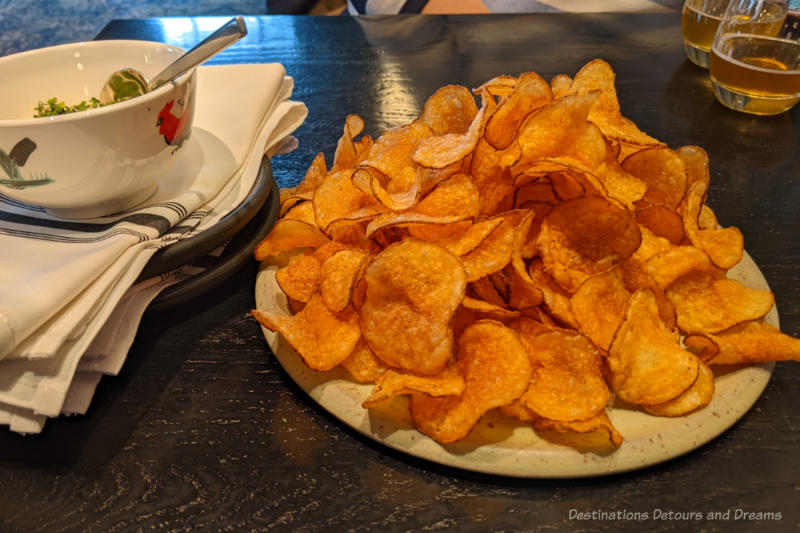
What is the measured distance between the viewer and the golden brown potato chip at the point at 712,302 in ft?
2.04

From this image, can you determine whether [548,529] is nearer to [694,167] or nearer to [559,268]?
[559,268]

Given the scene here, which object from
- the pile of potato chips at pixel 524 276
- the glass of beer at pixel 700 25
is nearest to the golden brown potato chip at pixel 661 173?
the pile of potato chips at pixel 524 276

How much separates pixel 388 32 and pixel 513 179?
114 centimetres

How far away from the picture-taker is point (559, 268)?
0.60 m

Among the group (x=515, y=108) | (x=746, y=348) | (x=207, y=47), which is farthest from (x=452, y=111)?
(x=746, y=348)

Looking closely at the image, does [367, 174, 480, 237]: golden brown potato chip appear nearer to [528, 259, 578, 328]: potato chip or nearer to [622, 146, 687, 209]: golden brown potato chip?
[528, 259, 578, 328]: potato chip

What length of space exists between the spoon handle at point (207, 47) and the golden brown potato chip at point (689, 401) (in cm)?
63

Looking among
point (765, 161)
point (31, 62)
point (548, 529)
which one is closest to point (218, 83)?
point (31, 62)

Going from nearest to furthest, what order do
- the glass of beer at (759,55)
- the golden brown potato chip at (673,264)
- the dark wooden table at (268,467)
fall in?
1. the dark wooden table at (268,467)
2. the golden brown potato chip at (673,264)
3. the glass of beer at (759,55)

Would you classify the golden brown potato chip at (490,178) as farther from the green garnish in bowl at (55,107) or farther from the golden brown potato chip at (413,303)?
the green garnish in bowl at (55,107)

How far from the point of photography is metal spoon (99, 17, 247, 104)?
723mm

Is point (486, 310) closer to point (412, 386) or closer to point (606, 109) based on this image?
point (412, 386)

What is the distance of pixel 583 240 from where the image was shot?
2.00ft

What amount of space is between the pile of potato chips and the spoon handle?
23cm
